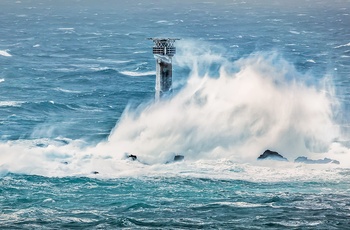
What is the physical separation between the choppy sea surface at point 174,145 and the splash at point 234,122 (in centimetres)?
10

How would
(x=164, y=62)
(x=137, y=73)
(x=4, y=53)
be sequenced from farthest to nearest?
(x=4, y=53), (x=137, y=73), (x=164, y=62)

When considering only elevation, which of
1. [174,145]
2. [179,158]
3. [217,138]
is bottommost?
[179,158]

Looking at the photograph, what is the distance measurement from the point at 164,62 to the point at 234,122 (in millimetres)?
7352

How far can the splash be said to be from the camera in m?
74.2

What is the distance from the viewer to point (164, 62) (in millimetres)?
76438

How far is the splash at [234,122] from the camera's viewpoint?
74.2 m

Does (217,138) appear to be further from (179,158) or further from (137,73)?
(137,73)

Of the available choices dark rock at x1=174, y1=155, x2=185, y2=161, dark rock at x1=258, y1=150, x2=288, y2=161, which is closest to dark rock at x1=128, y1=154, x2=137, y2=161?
dark rock at x1=174, y1=155, x2=185, y2=161

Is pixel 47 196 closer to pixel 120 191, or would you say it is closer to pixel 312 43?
pixel 120 191

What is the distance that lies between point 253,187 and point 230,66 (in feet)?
164

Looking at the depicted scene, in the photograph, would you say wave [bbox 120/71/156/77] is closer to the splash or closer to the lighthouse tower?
the splash

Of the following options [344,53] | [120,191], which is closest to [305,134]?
[120,191]

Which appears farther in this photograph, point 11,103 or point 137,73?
point 137,73

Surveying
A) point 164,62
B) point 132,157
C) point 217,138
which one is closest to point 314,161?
point 217,138
